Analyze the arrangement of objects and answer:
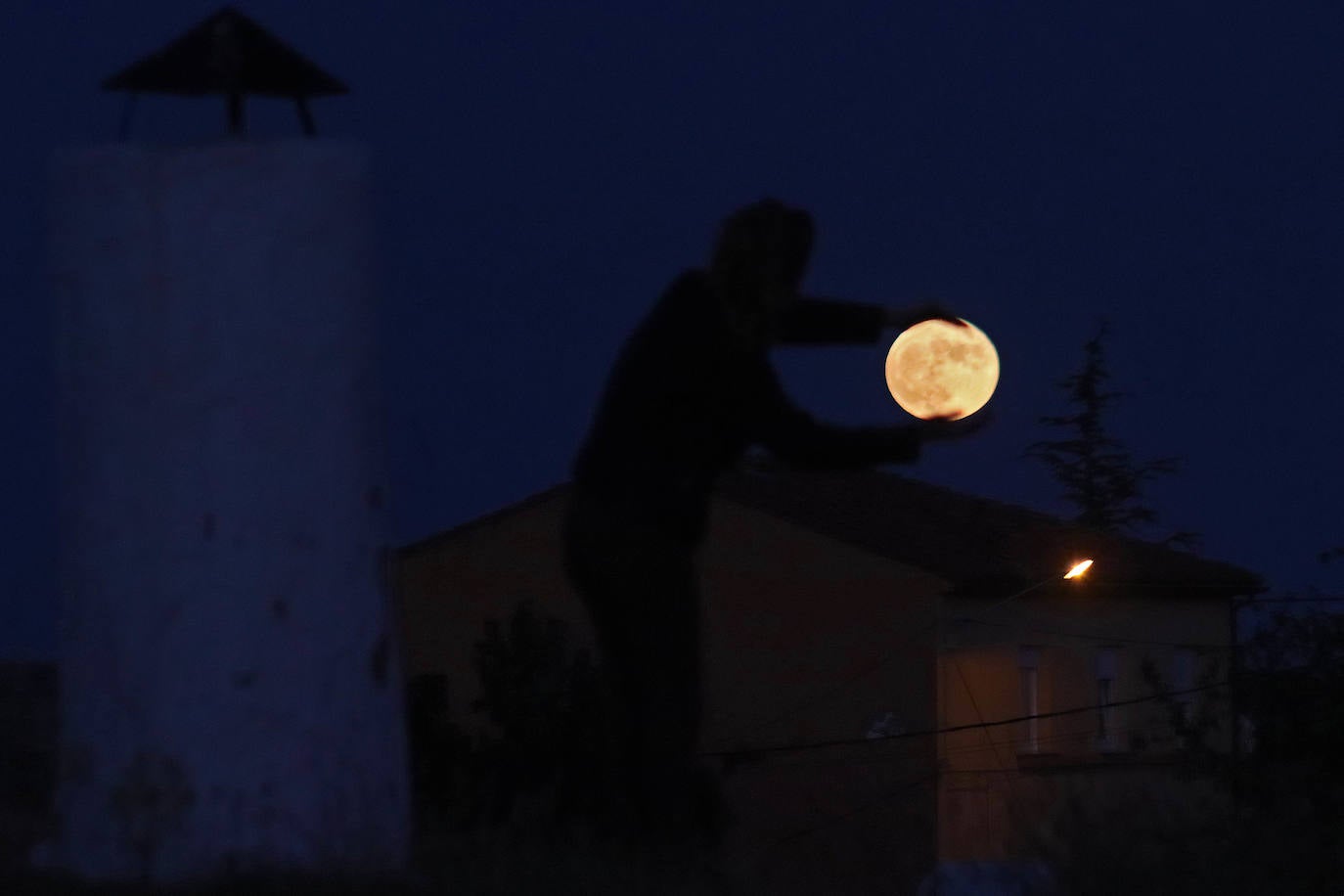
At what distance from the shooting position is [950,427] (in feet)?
16.1

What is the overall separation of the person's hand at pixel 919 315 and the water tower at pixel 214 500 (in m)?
1.36

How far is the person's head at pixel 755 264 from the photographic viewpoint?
477cm

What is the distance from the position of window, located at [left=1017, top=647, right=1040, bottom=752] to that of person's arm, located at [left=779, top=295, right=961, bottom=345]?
28097 mm

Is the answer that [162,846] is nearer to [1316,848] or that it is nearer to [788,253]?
[788,253]

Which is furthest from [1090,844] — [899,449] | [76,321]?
[76,321]

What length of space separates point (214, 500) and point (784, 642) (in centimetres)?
2973

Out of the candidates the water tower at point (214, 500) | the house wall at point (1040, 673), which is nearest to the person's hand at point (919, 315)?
the water tower at point (214, 500)

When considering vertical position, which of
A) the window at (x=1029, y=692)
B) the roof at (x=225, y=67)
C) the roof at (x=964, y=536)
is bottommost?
the window at (x=1029, y=692)

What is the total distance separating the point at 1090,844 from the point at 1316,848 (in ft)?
4.08

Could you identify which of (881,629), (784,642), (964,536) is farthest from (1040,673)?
(784,642)

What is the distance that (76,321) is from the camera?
14.8 feet

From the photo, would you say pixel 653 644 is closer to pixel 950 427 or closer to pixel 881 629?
pixel 950 427

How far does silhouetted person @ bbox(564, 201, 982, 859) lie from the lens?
15.6 feet

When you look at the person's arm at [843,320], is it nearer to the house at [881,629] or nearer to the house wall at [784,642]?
the house at [881,629]
